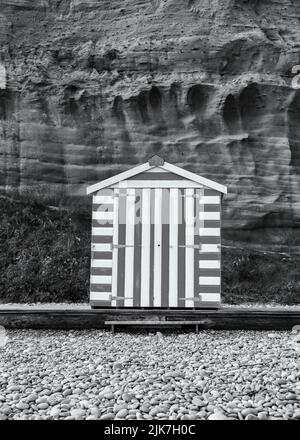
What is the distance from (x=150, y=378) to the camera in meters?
4.49

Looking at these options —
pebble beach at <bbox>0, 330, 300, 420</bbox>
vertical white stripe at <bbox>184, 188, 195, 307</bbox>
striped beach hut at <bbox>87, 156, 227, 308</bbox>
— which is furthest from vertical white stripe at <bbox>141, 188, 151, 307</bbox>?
pebble beach at <bbox>0, 330, 300, 420</bbox>

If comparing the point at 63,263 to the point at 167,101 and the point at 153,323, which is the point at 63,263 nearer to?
the point at 167,101

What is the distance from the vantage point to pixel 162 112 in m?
16.6

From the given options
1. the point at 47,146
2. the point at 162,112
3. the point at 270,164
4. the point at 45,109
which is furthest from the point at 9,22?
the point at 270,164

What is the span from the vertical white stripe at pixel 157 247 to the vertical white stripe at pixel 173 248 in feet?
0.62

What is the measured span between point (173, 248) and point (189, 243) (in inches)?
11.3

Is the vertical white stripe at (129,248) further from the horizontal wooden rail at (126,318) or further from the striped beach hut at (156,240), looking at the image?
the horizontal wooden rail at (126,318)

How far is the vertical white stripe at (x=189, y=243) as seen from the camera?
331 inches

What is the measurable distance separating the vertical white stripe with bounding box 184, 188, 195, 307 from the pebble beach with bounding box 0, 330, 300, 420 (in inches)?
52.2

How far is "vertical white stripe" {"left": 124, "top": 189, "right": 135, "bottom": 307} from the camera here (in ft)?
27.8

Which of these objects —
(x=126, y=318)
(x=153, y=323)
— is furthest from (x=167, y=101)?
(x=153, y=323)

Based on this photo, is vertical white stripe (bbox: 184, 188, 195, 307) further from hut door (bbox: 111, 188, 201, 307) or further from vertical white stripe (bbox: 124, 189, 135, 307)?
vertical white stripe (bbox: 124, 189, 135, 307)

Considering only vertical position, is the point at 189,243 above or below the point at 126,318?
above
